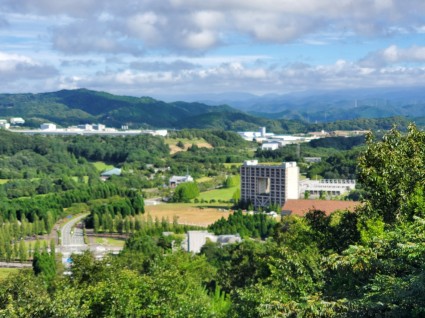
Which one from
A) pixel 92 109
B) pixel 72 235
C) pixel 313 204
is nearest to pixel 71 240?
pixel 72 235

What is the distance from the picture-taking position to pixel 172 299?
10.6m

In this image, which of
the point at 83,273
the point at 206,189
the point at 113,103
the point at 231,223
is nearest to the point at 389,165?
the point at 83,273

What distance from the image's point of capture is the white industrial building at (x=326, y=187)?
5334 centimetres

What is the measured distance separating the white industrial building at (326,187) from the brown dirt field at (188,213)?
31.5 ft

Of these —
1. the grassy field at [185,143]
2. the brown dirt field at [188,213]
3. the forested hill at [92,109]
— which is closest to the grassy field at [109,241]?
the brown dirt field at [188,213]

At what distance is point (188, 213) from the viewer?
45.4 metres

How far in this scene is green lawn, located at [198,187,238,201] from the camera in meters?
53.2

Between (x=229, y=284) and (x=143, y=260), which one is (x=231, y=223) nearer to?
(x=143, y=260)

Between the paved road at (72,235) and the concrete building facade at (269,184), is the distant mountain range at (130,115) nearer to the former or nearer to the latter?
the concrete building facade at (269,184)

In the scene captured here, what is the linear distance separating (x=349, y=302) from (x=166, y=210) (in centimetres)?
4004

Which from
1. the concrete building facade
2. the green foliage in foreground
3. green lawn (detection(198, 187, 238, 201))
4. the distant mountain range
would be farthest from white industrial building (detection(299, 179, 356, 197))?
the distant mountain range

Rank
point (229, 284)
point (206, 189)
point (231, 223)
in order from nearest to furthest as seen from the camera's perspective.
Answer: point (229, 284)
point (231, 223)
point (206, 189)

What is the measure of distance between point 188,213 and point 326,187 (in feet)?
49.1

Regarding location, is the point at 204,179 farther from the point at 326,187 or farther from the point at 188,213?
the point at 188,213
